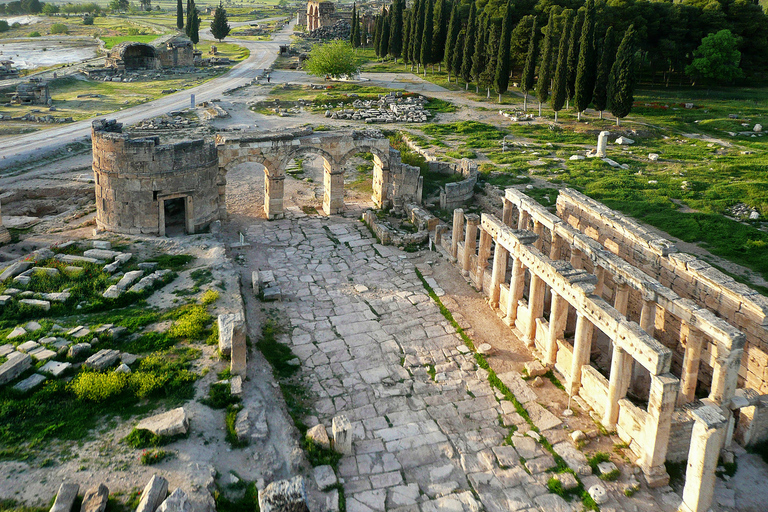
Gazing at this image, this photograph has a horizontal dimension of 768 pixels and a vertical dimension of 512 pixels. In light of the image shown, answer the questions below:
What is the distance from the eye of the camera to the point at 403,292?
1917 centimetres

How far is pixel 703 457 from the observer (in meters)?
10.6

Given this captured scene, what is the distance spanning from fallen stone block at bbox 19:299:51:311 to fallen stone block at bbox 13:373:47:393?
11.1 feet

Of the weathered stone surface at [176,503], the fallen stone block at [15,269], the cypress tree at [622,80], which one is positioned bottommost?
the weathered stone surface at [176,503]

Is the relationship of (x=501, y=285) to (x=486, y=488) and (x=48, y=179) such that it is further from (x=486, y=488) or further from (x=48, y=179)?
(x=48, y=179)

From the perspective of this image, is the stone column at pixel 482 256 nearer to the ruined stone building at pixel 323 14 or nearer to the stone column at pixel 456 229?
the stone column at pixel 456 229

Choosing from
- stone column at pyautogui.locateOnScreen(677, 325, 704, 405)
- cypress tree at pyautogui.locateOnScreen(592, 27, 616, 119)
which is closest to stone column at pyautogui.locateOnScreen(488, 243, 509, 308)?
stone column at pyautogui.locateOnScreen(677, 325, 704, 405)

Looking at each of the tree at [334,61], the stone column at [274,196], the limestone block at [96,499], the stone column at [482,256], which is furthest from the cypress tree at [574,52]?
the limestone block at [96,499]

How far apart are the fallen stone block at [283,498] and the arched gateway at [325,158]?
15.3 meters

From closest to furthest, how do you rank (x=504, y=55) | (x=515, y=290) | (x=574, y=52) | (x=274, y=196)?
(x=515, y=290) < (x=274, y=196) < (x=574, y=52) < (x=504, y=55)

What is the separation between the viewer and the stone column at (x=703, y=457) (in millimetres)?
10539

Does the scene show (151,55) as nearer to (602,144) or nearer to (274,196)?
(274,196)

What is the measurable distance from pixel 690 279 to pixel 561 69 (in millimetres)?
25583

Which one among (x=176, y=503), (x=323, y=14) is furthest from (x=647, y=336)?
(x=323, y=14)

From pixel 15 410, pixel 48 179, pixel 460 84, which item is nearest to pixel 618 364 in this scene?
pixel 15 410
